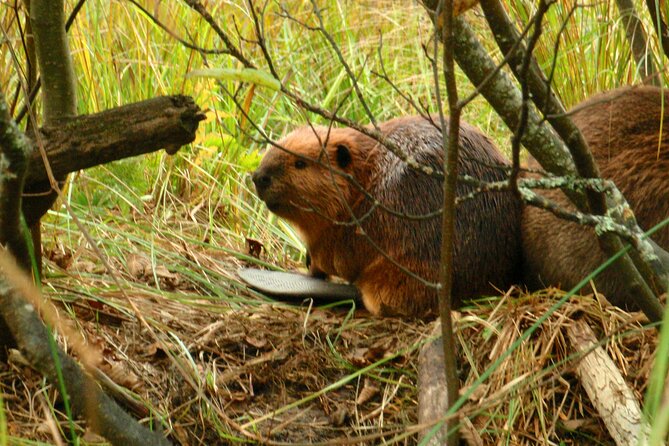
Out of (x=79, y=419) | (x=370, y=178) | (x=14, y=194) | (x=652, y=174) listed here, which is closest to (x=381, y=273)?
(x=370, y=178)

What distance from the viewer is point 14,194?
6.73 ft

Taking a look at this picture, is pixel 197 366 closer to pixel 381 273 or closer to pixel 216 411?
pixel 216 411

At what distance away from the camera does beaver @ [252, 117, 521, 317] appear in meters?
3.49

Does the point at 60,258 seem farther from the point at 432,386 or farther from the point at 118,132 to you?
the point at 432,386

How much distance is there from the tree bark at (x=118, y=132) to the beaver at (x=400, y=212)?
955 millimetres

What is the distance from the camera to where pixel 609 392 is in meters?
2.63

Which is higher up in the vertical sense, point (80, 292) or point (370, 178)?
point (370, 178)

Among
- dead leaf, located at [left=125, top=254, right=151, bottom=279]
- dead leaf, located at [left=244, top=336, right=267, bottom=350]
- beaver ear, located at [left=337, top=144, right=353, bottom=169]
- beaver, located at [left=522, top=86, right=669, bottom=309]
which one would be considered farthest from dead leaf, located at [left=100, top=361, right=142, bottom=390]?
beaver, located at [left=522, top=86, right=669, bottom=309]

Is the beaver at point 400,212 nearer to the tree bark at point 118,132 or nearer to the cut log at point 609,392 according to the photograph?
the cut log at point 609,392

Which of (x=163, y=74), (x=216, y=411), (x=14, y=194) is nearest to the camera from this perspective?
(x=14, y=194)

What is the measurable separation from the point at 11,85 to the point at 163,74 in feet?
2.64

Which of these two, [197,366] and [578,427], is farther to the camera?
[197,366]

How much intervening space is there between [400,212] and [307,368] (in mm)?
713

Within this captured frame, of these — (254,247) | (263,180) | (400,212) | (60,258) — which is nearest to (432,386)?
(400,212)
